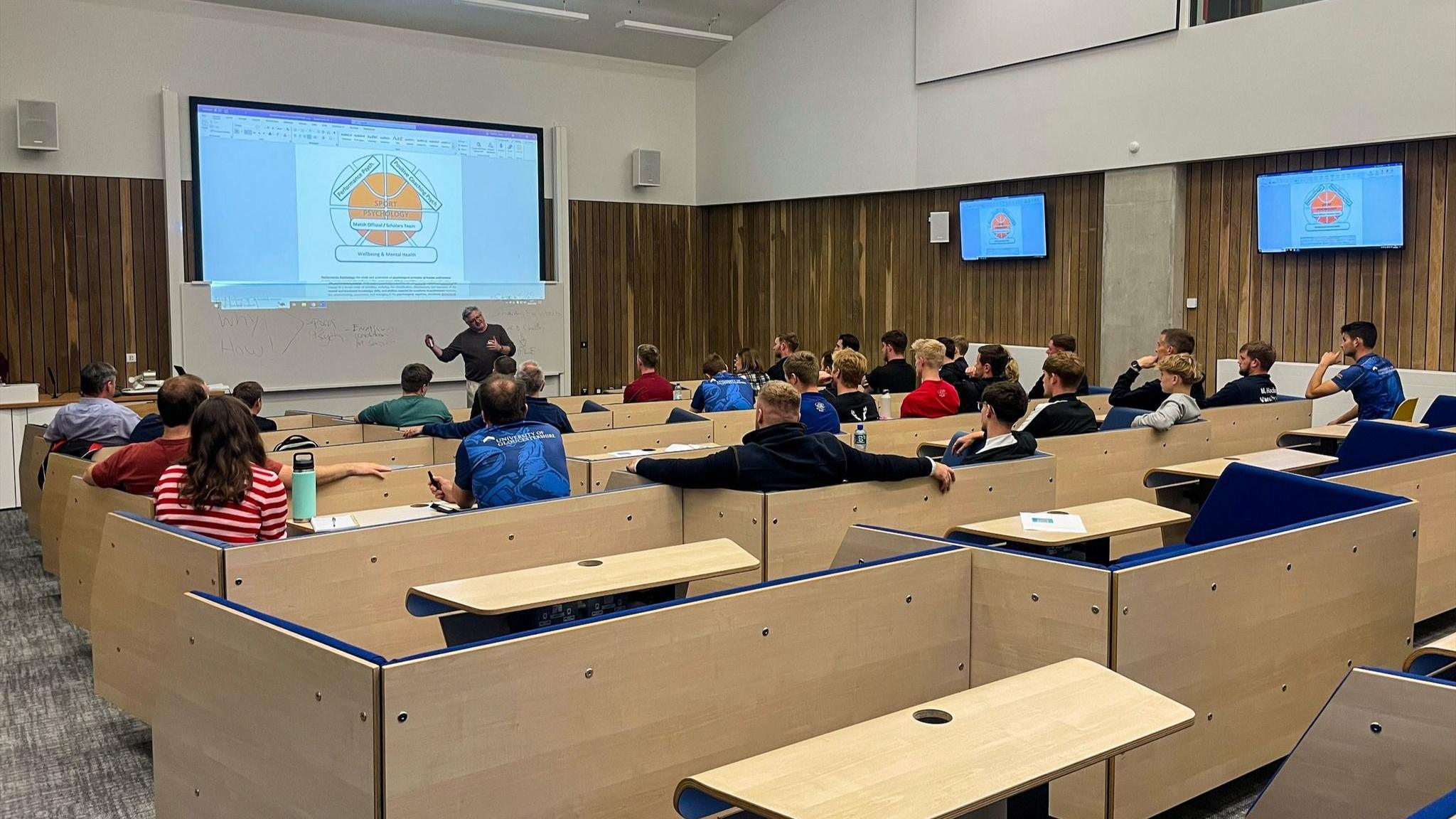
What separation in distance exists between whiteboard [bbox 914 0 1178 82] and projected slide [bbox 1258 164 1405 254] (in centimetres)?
158

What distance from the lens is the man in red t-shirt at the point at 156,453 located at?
4.36 metres

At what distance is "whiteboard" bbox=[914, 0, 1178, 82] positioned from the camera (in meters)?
9.52

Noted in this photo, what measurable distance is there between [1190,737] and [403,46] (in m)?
10.7

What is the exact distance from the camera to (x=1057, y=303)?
35.1 ft

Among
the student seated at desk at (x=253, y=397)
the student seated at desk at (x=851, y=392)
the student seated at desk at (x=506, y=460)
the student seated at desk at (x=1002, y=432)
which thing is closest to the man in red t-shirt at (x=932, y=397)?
the student seated at desk at (x=851, y=392)

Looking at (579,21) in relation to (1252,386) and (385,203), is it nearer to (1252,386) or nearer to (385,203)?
(385,203)

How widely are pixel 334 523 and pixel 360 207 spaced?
27.1 feet

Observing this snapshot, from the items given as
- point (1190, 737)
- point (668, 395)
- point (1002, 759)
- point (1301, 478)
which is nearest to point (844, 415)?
point (668, 395)

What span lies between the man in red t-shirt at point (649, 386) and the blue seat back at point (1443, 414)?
465 centimetres

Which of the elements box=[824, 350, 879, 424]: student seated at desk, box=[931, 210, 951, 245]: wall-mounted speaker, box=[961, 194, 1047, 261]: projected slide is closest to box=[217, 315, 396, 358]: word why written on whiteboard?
box=[931, 210, 951, 245]: wall-mounted speaker

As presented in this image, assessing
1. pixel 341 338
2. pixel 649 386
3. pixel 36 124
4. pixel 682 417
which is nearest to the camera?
→ pixel 682 417

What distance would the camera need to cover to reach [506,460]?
4215mm

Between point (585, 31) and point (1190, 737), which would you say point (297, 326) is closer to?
point (585, 31)

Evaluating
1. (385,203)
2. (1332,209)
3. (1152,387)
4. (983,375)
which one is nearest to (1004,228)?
(1332,209)
